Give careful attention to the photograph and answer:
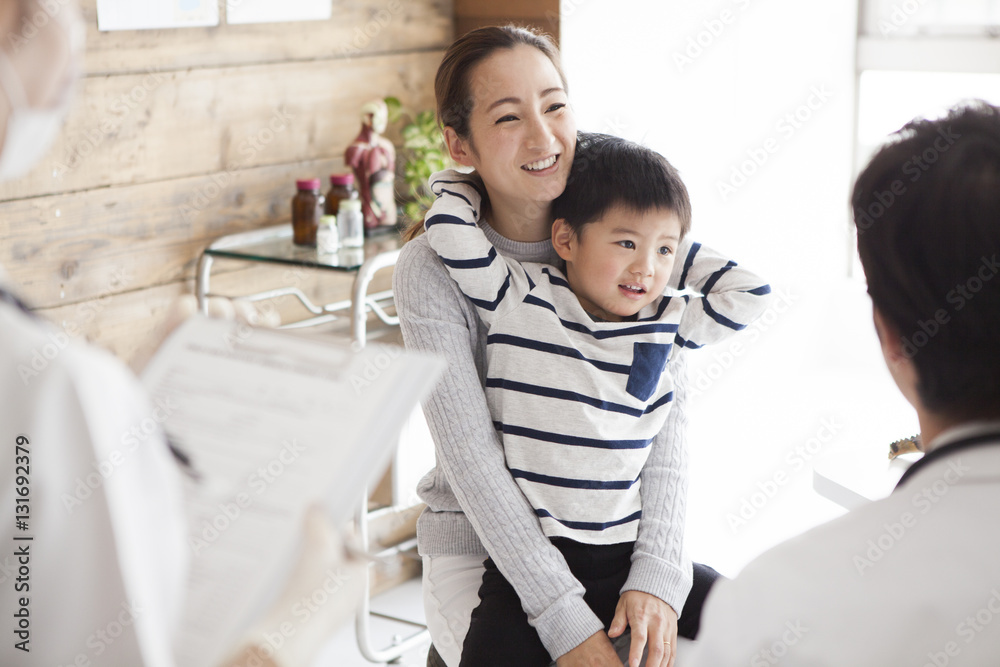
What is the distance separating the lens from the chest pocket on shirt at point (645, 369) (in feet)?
4.20

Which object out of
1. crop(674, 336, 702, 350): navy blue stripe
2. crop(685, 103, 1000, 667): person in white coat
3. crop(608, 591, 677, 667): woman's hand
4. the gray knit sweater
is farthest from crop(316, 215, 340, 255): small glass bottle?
crop(685, 103, 1000, 667): person in white coat

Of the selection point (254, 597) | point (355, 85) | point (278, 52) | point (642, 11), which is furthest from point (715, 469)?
point (254, 597)

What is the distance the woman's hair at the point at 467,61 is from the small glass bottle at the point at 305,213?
36.3 inches

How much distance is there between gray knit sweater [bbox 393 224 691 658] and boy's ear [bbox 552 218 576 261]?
0.04 m

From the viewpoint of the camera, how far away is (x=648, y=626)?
1.19 m

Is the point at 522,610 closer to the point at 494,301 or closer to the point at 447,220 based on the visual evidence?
the point at 494,301

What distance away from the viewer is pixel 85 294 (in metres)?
2.04

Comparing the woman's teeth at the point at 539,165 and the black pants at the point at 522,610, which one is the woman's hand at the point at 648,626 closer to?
the black pants at the point at 522,610

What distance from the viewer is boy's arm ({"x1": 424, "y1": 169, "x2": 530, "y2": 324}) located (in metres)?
1.27

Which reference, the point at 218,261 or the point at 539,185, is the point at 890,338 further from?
the point at 218,261

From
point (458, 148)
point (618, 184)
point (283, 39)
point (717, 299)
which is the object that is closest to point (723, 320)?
point (717, 299)

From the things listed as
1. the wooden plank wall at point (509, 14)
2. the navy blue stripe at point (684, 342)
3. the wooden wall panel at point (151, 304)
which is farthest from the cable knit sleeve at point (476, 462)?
the wooden plank wall at point (509, 14)

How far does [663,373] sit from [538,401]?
7.8 inches

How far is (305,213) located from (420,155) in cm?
43
